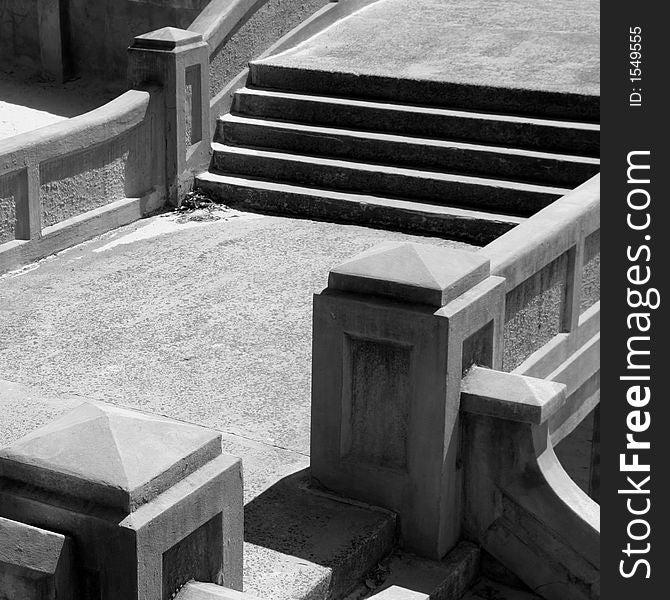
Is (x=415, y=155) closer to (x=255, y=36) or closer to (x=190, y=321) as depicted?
(x=255, y=36)

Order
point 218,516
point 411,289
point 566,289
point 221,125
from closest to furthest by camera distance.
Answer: point 218,516
point 411,289
point 566,289
point 221,125

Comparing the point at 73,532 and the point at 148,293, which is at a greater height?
the point at 73,532

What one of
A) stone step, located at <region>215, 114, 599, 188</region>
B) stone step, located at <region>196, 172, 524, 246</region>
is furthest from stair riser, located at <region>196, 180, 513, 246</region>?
stone step, located at <region>215, 114, 599, 188</region>

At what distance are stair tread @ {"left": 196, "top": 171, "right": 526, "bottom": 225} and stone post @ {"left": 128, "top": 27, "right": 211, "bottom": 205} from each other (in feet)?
0.99

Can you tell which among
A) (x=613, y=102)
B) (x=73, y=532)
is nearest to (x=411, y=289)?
(x=73, y=532)

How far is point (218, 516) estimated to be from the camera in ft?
14.6

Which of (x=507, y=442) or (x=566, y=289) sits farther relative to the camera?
(x=566, y=289)

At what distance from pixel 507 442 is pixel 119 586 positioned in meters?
2.23

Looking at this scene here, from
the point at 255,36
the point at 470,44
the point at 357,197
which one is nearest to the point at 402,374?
the point at 357,197

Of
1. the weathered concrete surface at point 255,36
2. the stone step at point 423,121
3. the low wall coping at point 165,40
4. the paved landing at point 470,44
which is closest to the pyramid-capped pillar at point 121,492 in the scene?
the low wall coping at point 165,40

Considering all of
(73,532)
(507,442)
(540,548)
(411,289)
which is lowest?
(540,548)

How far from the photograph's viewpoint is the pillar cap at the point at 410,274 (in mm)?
5395

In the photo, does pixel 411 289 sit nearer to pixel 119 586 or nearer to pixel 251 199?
pixel 119 586

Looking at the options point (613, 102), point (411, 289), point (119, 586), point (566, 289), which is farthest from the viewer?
point (613, 102)
